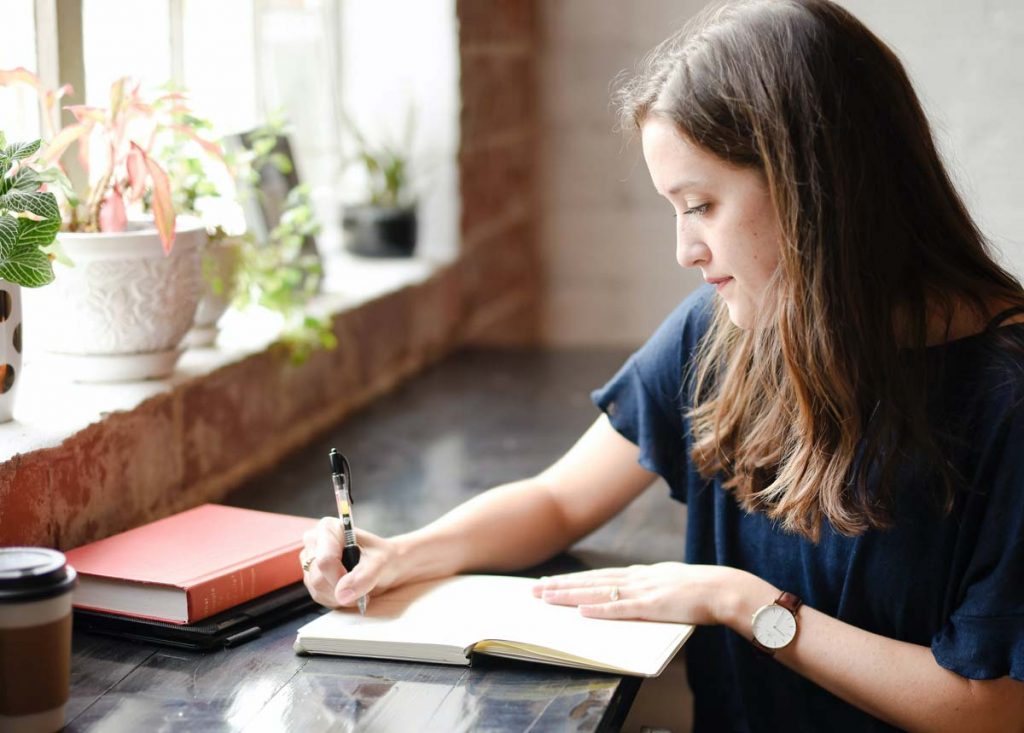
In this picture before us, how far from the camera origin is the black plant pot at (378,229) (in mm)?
2729

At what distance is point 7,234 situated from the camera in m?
1.21

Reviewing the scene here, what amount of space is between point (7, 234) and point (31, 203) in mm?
43

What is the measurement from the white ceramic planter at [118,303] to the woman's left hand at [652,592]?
613mm

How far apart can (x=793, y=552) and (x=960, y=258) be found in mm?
378

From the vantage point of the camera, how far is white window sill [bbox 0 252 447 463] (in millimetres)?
1370

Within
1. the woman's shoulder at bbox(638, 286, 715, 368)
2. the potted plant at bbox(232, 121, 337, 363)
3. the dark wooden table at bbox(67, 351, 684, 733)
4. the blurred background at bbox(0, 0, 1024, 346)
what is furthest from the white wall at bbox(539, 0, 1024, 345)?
the woman's shoulder at bbox(638, 286, 715, 368)

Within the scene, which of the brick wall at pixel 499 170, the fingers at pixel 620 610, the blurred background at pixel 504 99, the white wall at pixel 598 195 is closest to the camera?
the fingers at pixel 620 610

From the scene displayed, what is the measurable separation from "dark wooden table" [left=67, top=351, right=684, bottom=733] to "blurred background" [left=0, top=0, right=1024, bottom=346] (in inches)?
22.4

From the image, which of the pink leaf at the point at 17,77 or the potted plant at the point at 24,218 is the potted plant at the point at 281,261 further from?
the potted plant at the point at 24,218

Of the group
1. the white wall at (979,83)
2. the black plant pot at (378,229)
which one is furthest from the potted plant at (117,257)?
the white wall at (979,83)

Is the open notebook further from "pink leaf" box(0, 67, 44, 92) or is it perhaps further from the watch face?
"pink leaf" box(0, 67, 44, 92)

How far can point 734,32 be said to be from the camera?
1.25 meters

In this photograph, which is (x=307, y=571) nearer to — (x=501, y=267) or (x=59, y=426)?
(x=59, y=426)

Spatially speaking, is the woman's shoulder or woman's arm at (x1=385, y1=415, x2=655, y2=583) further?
the woman's shoulder
